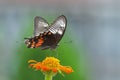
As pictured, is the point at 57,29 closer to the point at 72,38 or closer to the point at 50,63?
the point at 50,63

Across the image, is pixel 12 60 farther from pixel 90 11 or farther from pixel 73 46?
pixel 90 11

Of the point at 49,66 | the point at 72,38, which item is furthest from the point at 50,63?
the point at 72,38

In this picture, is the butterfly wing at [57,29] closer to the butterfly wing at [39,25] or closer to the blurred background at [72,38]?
the butterfly wing at [39,25]

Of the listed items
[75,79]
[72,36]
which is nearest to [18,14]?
[72,36]

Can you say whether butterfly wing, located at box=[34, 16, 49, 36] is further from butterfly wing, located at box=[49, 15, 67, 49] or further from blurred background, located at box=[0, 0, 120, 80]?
blurred background, located at box=[0, 0, 120, 80]

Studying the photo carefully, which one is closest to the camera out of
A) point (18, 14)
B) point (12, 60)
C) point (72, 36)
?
point (12, 60)

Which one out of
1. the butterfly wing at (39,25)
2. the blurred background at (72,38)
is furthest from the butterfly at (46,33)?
the blurred background at (72,38)

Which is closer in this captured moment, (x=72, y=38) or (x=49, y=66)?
(x=49, y=66)
